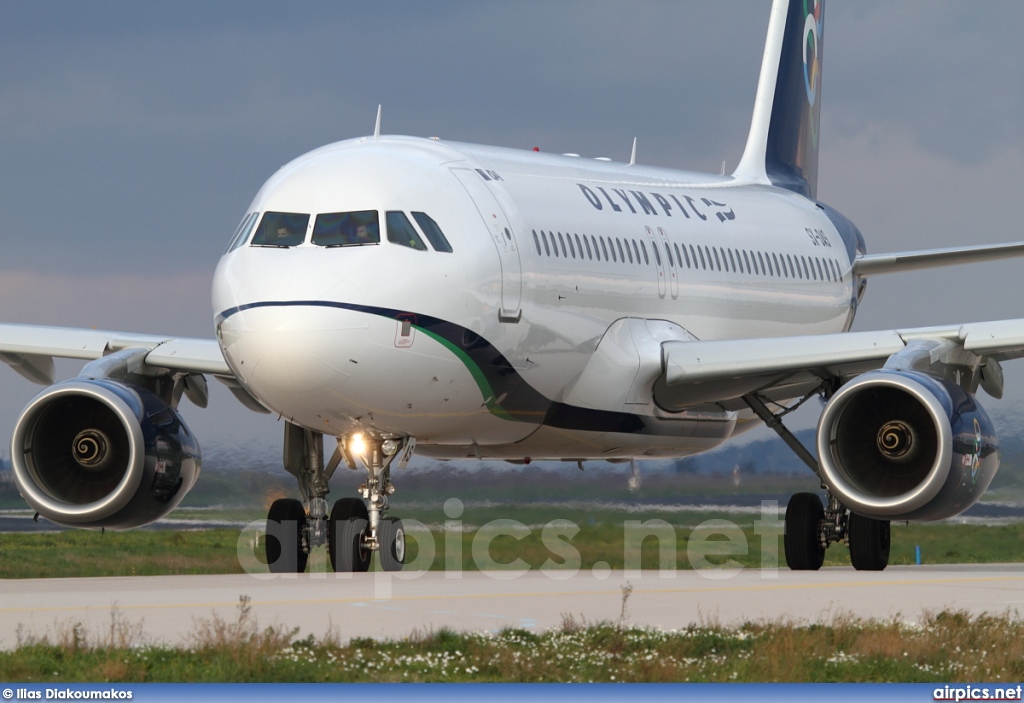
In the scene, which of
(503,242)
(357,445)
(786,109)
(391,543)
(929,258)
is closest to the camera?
(391,543)

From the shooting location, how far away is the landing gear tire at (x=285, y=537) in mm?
20453

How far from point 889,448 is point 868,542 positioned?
3498 mm

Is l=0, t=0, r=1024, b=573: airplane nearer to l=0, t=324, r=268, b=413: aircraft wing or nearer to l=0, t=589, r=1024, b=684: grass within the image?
l=0, t=324, r=268, b=413: aircraft wing

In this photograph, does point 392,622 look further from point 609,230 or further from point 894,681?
point 609,230

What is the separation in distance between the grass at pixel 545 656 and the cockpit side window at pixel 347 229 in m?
5.80

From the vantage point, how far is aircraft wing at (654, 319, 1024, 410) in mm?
18375

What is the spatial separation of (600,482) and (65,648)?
15199 millimetres

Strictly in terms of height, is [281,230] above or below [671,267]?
below

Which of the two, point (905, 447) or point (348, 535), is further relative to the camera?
point (348, 535)

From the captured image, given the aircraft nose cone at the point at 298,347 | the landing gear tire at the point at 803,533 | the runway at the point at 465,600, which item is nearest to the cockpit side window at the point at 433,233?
the aircraft nose cone at the point at 298,347

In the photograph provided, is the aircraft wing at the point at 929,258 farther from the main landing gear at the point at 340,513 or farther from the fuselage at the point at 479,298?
the main landing gear at the point at 340,513

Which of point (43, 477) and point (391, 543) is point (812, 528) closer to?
point (391, 543)

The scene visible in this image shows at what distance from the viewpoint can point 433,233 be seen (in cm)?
1742

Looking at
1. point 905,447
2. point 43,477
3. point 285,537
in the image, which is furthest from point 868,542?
point 43,477
